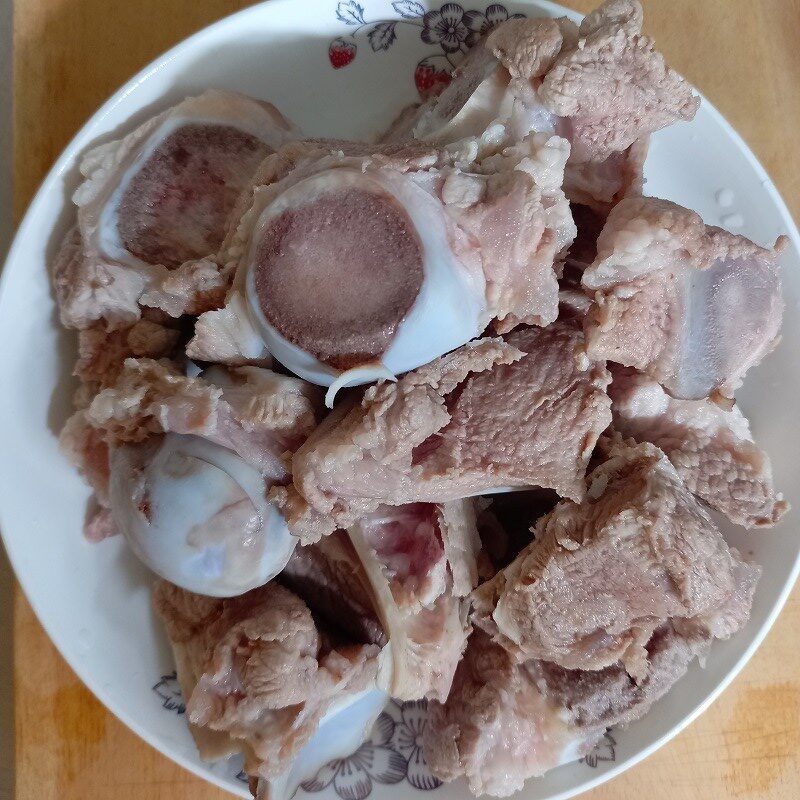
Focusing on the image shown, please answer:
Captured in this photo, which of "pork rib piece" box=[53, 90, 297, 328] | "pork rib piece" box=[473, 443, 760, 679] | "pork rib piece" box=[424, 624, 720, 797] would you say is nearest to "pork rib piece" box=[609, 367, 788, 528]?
"pork rib piece" box=[473, 443, 760, 679]

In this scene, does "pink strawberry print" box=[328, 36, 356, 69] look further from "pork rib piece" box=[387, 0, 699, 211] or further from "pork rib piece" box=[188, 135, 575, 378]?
"pork rib piece" box=[188, 135, 575, 378]

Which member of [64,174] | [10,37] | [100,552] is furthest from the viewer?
[10,37]

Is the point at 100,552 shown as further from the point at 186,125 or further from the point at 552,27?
the point at 552,27

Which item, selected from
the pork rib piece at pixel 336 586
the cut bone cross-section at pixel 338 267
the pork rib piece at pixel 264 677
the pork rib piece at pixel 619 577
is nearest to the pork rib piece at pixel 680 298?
the pork rib piece at pixel 619 577

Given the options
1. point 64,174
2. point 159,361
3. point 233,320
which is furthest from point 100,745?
point 64,174

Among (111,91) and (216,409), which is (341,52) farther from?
(216,409)

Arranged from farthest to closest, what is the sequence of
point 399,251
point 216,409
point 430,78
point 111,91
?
point 111,91
point 430,78
point 216,409
point 399,251

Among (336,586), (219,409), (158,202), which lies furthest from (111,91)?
(336,586)
